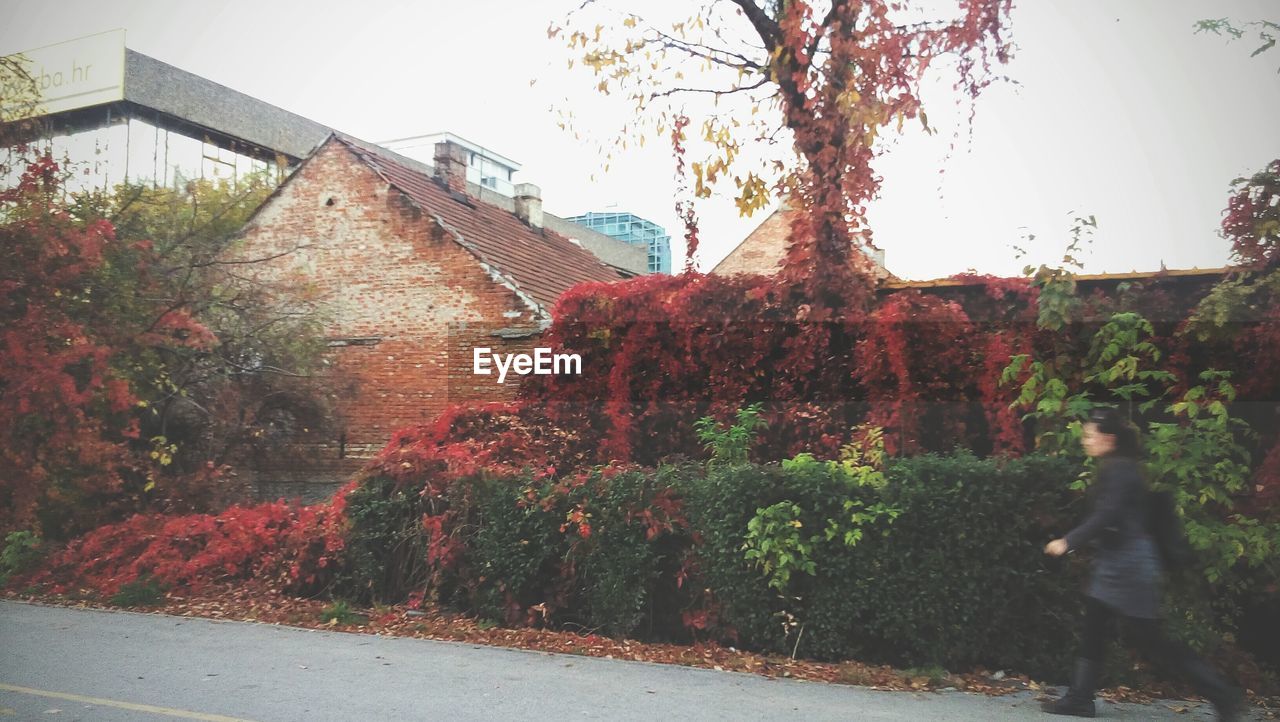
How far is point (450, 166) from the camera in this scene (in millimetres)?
24172

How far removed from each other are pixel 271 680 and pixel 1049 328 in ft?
23.8

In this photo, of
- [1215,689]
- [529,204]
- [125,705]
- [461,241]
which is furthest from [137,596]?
[529,204]

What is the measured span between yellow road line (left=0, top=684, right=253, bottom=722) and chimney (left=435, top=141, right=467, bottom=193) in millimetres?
18132

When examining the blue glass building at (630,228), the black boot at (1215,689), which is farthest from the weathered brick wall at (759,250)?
the blue glass building at (630,228)

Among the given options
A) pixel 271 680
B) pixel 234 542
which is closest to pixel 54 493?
pixel 234 542

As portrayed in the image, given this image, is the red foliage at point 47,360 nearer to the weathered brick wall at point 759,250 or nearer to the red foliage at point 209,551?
the red foliage at point 209,551

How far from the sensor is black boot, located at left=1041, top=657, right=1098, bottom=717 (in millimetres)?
6375

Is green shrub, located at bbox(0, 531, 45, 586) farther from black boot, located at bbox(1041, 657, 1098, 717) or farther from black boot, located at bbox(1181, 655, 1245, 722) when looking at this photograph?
black boot, located at bbox(1181, 655, 1245, 722)

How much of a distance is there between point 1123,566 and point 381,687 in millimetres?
5209

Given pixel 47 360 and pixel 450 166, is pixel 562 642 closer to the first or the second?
pixel 47 360

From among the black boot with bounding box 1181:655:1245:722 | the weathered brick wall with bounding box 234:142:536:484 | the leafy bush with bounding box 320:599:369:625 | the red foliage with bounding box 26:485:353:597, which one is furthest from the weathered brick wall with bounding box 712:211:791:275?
the black boot with bounding box 1181:655:1245:722

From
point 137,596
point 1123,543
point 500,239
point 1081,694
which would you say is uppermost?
point 500,239

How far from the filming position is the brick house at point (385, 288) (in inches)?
740

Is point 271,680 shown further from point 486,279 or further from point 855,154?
point 486,279
